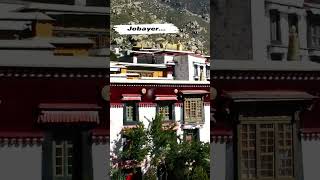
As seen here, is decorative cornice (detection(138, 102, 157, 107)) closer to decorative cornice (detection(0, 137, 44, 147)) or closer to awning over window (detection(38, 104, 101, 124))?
awning over window (detection(38, 104, 101, 124))

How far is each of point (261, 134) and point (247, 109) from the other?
0.44ft

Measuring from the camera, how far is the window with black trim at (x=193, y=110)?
2273 mm

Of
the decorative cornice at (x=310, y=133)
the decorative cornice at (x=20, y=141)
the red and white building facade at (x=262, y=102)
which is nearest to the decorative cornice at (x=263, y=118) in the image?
the red and white building facade at (x=262, y=102)

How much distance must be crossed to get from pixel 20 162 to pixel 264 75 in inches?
45.1

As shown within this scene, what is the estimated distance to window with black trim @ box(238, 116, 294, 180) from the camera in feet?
6.82

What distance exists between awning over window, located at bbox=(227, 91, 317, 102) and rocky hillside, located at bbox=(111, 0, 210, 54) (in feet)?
1.14

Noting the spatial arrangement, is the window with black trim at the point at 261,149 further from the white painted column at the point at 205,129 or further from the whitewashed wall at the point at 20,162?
the whitewashed wall at the point at 20,162

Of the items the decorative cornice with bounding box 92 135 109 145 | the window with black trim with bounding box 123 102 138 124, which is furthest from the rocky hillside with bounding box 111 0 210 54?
the decorative cornice with bounding box 92 135 109 145

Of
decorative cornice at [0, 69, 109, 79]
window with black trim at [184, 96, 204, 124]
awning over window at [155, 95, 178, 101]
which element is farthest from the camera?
awning over window at [155, 95, 178, 101]

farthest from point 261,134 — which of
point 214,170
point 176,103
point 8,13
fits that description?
point 8,13

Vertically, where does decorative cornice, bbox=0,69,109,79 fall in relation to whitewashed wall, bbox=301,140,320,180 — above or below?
above

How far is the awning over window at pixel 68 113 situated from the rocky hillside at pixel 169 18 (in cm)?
47

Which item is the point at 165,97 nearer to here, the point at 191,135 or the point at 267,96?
the point at 191,135

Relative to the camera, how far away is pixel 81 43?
80.0 inches
